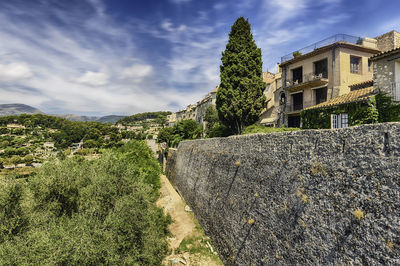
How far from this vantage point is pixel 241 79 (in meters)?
22.4

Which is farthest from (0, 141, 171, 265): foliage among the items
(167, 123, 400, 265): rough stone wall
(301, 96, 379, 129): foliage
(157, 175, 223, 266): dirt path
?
(301, 96, 379, 129): foliage

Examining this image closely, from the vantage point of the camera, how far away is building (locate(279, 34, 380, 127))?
19.3 metres

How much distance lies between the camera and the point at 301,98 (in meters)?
22.8

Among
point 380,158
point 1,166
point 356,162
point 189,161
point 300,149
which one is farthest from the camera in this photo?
point 1,166

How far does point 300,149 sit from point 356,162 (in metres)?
1.77

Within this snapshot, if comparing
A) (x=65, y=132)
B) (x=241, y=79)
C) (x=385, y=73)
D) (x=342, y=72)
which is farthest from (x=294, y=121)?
(x=65, y=132)

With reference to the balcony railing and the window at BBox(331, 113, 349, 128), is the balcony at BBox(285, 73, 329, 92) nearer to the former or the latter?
the window at BBox(331, 113, 349, 128)

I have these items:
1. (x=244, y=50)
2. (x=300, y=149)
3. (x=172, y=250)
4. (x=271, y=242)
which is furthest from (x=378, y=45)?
(x=172, y=250)

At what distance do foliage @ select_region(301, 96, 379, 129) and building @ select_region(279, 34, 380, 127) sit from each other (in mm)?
6759

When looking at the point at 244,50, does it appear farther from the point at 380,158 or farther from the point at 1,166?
the point at 1,166

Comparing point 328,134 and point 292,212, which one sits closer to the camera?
point 328,134

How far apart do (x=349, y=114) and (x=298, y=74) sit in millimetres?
A: 12256

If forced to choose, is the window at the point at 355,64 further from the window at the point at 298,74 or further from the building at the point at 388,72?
the building at the point at 388,72

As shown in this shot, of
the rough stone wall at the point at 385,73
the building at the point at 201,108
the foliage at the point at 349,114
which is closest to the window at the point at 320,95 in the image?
the foliage at the point at 349,114
